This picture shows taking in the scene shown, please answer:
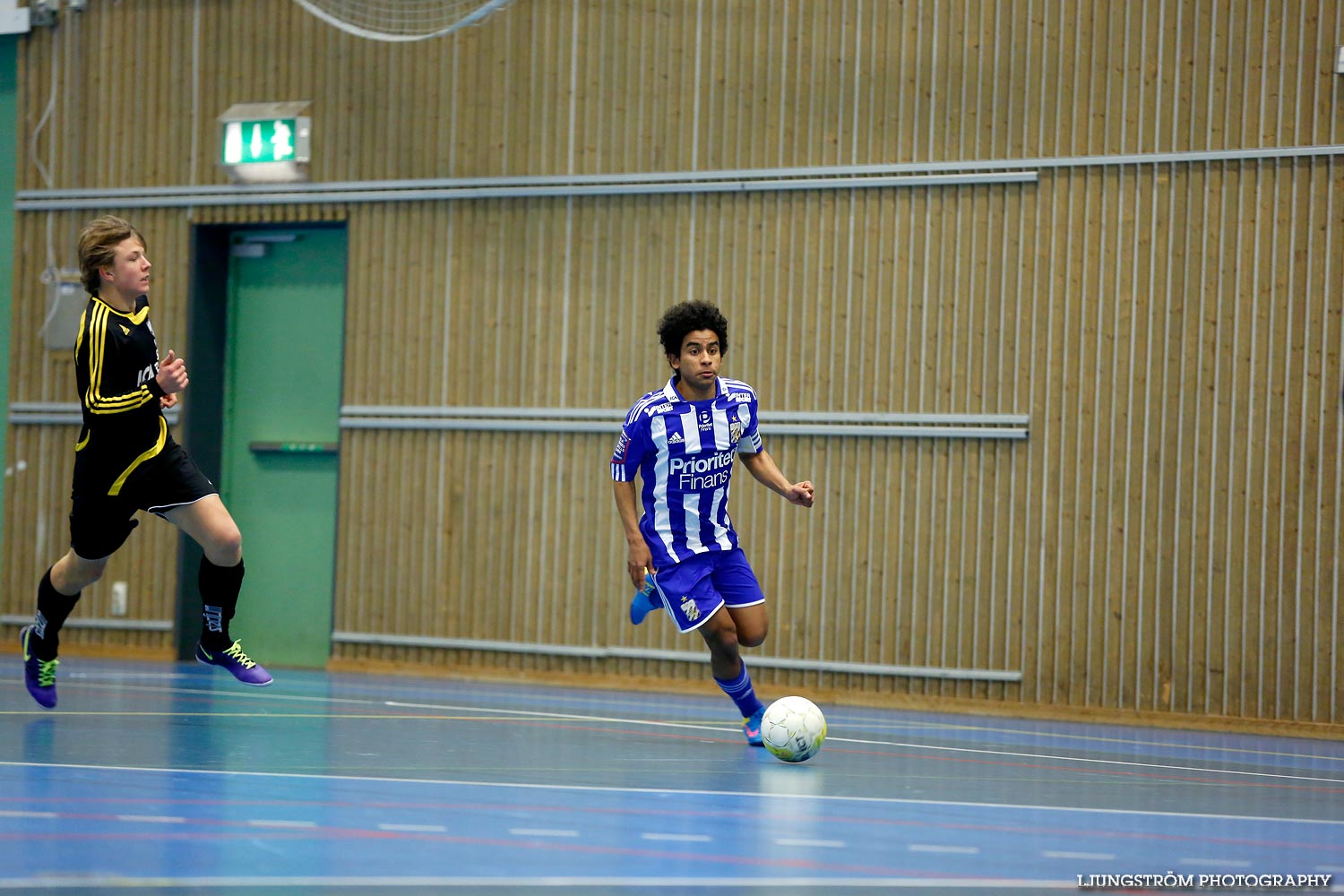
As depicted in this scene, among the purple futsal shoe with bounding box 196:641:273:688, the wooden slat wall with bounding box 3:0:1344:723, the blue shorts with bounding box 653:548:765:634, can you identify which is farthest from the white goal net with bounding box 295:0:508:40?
the purple futsal shoe with bounding box 196:641:273:688

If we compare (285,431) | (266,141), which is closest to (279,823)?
(285,431)

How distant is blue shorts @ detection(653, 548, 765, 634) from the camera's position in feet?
21.7

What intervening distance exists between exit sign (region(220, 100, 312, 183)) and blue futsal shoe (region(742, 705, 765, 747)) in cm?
672

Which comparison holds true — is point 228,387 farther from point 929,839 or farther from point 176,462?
point 929,839

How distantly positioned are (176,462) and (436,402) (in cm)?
524

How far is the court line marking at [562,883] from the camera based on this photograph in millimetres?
3330

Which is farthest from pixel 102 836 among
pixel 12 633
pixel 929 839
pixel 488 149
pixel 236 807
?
pixel 12 633

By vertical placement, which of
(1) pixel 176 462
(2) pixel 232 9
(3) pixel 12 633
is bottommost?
(3) pixel 12 633

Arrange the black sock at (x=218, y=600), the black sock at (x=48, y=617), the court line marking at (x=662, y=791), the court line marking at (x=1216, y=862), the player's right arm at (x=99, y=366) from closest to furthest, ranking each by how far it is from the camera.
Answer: the court line marking at (x=1216, y=862) → the court line marking at (x=662, y=791) → the player's right arm at (x=99, y=366) → the black sock at (x=218, y=600) → the black sock at (x=48, y=617)

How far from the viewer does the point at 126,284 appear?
6.20 m

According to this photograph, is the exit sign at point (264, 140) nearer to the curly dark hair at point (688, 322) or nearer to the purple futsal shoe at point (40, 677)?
the purple futsal shoe at point (40, 677)

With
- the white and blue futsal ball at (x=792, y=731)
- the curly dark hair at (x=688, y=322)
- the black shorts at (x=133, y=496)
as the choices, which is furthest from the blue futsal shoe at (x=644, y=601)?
the black shorts at (x=133, y=496)

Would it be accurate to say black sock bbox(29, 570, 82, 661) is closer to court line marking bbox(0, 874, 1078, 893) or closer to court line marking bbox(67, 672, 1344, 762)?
court line marking bbox(67, 672, 1344, 762)

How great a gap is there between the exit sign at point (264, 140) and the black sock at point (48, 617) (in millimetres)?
5771
